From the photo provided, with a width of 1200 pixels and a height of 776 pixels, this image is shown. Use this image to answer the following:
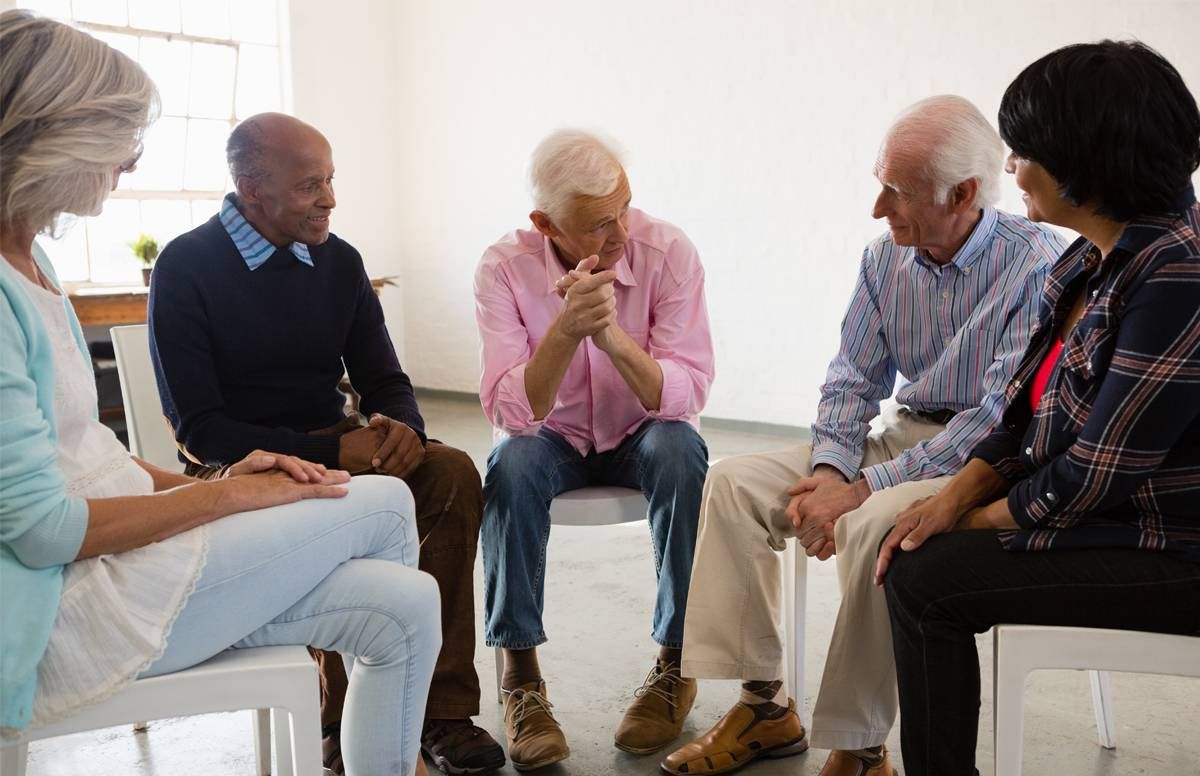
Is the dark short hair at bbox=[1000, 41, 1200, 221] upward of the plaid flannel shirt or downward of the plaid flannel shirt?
upward

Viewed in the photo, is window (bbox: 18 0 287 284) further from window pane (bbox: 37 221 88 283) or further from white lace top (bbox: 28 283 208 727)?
white lace top (bbox: 28 283 208 727)

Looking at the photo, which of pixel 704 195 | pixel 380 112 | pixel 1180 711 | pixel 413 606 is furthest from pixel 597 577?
pixel 380 112

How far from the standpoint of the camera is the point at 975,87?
492cm

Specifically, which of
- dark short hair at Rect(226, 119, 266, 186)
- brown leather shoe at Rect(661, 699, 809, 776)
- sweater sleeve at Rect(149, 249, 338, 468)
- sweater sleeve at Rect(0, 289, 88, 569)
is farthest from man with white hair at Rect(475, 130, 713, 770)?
sweater sleeve at Rect(0, 289, 88, 569)

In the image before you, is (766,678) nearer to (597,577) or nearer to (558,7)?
(597,577)

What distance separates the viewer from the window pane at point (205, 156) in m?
6.75

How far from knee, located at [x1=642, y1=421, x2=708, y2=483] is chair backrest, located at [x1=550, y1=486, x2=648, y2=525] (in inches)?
3.9

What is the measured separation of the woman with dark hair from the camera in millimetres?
1490

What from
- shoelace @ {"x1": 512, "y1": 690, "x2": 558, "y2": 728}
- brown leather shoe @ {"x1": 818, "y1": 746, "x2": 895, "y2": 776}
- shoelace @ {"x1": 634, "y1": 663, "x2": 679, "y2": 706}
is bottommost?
shoelace @ {"x1": 512, "y1": 690, "x2": 558, "y2": 728}

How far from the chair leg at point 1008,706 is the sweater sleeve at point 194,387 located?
4.28ft

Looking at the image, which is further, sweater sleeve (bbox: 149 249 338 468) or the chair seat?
sweater sleeve (bbox: 149 249 338 468)

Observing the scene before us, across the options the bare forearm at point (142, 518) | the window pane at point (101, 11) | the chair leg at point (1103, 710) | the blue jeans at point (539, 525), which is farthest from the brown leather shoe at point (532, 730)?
the window pane at point (101, 11)

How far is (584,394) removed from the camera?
2.47 meters

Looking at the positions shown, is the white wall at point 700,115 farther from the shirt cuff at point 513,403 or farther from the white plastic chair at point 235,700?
the white plastic chair at point 235,700
